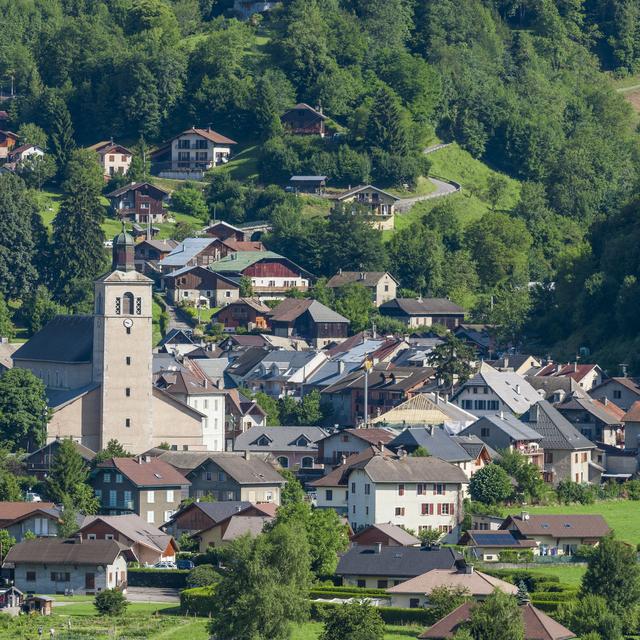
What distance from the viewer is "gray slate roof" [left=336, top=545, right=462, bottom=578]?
75.4 meters

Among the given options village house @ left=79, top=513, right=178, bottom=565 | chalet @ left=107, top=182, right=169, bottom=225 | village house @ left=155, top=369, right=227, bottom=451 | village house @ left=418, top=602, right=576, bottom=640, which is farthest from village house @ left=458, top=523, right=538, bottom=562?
chalet @ left=107, top=182, right=169, bottom=225

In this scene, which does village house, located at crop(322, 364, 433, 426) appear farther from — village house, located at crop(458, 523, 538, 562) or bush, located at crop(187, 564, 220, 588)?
bush, located at crop(187, 564, 220, 588)

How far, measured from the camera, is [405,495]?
87.9 m

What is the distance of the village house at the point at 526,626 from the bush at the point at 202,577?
423 inches

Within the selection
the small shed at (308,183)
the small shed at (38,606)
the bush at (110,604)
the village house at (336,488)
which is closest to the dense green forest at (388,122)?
the small shed at (308,183)

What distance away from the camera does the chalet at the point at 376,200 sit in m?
153

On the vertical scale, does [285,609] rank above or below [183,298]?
below

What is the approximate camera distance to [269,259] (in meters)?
144

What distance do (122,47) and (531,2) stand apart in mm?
37993

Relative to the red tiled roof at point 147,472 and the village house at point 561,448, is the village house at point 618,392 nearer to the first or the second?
the village house at point 561,448

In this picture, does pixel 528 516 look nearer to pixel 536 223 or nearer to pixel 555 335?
pixel 555 335

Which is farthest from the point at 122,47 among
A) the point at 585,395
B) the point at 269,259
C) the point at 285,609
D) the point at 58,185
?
the point at 285,609

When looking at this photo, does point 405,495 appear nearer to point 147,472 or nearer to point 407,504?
point 407,504

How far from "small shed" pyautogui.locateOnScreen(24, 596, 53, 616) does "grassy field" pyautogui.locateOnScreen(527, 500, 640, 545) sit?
22.2m
